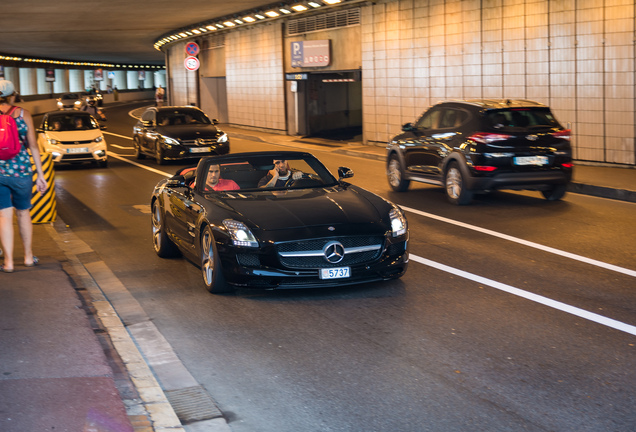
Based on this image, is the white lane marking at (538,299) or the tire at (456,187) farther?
the tire at (456,187)

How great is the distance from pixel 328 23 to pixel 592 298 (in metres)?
24.3

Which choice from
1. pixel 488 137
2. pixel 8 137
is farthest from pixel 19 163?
pixel 488 137

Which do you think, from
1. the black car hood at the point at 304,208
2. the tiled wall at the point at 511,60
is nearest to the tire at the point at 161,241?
the black car hood at the point at 304,208

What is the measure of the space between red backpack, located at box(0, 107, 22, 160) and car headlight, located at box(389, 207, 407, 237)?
146 inches

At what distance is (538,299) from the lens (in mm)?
7527

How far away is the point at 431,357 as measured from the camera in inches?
234

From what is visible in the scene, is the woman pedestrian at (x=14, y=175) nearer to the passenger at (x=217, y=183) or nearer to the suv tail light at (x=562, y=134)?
the passenger at (x=217, y=183)

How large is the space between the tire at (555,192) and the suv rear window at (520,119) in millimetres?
1044

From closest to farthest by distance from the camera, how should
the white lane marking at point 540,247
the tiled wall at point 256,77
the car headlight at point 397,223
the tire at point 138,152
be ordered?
the car headlight at point 397,223 → the white lane marking at point 540,247 → the tire at point 138,152 → the tiled wall at point 256,77

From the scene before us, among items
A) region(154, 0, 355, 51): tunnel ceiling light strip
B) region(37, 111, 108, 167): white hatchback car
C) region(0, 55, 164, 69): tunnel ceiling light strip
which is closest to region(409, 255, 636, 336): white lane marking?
region(37, 111, 108, 167): white hatchback car

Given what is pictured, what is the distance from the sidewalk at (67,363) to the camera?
15.1ft

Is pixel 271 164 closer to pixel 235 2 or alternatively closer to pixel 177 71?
pixel 235 2

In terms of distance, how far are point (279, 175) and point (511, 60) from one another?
13.3 metres

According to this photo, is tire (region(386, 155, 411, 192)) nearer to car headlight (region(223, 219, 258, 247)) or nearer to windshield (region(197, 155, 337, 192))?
windshield (region(197, 155, 337, 192))
